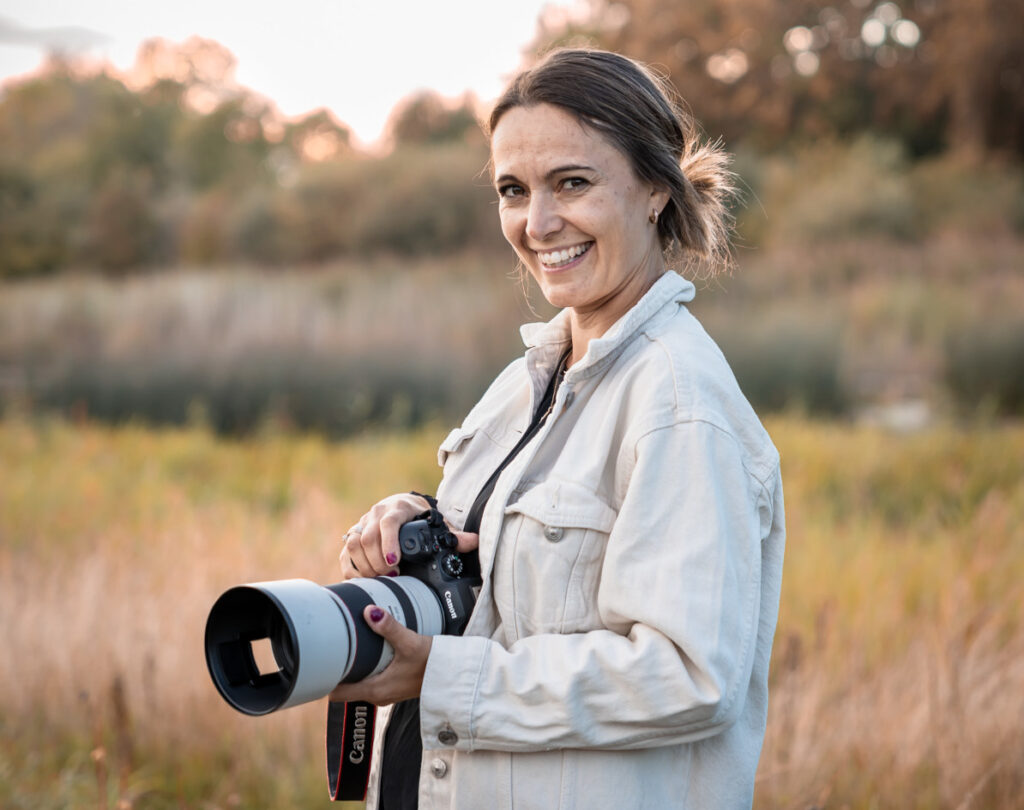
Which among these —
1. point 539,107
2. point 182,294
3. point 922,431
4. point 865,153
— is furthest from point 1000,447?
point 865,153

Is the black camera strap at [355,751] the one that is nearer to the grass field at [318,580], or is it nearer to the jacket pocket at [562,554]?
the jacket pocket at [562,554]

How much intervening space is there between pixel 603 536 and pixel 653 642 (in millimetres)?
169

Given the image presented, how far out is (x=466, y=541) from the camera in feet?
4.67

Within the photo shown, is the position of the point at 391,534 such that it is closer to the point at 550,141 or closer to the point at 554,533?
the point at 554,533

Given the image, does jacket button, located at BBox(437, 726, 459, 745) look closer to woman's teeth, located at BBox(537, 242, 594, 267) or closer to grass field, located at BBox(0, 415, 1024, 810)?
woman's teeth, located at BBox(537, 242, 594, 267)

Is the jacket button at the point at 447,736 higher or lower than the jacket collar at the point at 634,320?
lower

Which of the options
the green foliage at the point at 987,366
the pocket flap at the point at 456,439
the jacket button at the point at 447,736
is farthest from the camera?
the green foliage at the point at 987,366

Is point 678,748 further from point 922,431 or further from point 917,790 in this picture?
point 922,431

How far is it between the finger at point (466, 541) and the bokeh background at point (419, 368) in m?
0.65

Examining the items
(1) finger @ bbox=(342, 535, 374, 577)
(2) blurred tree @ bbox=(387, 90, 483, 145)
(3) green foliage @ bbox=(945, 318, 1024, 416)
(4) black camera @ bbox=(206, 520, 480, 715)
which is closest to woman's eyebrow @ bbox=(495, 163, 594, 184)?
(4) black camera @ bbox=(206, 520, 480, 715)

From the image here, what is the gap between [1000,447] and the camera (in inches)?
253

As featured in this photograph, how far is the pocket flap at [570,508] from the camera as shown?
1.27m

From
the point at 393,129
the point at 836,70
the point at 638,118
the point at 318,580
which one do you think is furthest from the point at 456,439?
the point at 393,129

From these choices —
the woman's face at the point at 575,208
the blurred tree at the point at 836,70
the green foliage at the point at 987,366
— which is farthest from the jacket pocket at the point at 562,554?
the blurred tree at the point at 836,70
